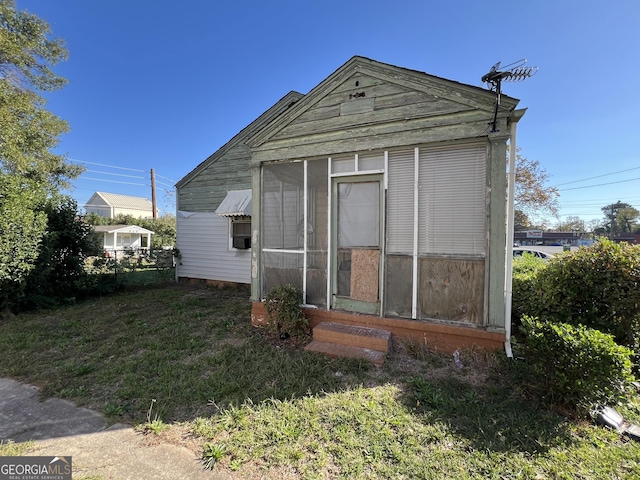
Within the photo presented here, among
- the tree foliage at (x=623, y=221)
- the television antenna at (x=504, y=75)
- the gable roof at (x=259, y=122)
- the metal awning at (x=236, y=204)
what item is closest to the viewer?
the television antenna at (x=504, y=75)

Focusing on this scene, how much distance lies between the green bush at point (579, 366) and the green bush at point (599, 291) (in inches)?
32.6

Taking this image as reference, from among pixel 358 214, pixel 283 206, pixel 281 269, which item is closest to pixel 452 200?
pixel 358 214

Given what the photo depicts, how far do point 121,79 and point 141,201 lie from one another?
36.8 m

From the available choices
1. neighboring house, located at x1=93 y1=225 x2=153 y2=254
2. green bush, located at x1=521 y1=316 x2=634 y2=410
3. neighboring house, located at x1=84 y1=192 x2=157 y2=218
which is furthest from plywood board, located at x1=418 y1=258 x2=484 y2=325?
neighboring house, located at x1=84 y1=192 x2=157 y2=218

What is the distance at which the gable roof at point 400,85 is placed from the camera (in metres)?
3.53

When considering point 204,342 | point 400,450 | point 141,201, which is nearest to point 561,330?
point 400,450

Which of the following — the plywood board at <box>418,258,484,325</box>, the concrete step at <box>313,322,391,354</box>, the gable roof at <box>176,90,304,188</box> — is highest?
the gable roof at <box>176,90,304,188</box>

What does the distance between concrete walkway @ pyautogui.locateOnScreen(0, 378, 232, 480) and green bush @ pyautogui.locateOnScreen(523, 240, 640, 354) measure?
4.19 m

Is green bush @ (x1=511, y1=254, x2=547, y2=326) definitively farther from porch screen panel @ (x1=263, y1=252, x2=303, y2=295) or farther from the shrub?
porch screen panel @ (x1=263, y1=252, x2=303, y2=295)

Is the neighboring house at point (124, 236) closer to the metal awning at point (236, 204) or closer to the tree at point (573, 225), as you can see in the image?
the metal awning at point (236, 204)

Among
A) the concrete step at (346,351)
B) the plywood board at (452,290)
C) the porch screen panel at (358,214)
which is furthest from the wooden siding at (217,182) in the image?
the plywood board at (452,290)

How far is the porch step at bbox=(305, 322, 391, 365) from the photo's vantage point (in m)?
3.78

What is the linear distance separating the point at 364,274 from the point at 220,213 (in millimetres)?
5701

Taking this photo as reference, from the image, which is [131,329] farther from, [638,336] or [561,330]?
[638,336]
